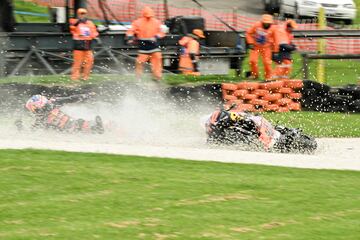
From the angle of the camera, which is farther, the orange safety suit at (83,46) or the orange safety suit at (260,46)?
the orange safety suit at (260,46)

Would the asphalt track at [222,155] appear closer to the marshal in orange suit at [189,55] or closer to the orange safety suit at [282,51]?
the orange safety suit at [282,51]

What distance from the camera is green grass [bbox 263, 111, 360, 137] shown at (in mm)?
16906

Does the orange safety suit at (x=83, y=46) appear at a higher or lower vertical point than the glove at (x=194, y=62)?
higher

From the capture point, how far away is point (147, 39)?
20688mm

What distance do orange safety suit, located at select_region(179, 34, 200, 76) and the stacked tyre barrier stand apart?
3492 mm

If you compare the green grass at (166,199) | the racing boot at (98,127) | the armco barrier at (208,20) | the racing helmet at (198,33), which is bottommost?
the armco barrier at (208,20)

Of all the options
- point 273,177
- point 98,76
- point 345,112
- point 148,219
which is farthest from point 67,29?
point 148,219

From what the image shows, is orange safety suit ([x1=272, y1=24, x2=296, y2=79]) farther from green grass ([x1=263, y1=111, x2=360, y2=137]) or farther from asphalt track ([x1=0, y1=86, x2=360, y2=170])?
asphalt track ([x1=0, y1=86, x2=360, y2=170])

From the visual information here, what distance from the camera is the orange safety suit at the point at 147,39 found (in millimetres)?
20519

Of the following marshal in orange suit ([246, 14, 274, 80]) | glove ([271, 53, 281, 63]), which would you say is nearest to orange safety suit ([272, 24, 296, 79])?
glove ([271, 53, 281, 63])

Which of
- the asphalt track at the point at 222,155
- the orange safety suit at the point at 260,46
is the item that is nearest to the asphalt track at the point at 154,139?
the asphalt track at the point at 222,155

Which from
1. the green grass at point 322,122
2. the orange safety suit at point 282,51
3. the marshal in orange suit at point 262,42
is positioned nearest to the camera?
the green grass at point 322,122

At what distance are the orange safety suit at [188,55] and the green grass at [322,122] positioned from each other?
13.2 ft

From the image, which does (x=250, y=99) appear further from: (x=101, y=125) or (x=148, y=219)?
(x=148, y=219)
